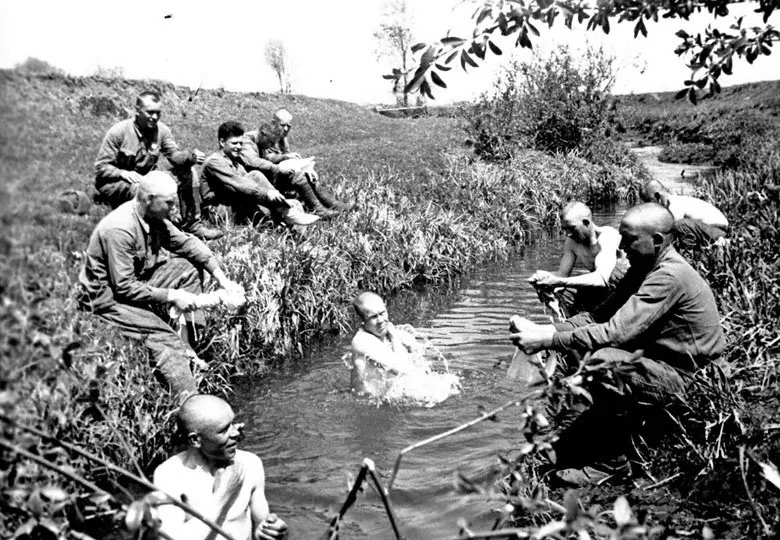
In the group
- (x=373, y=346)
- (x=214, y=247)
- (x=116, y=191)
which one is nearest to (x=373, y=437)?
(x=373, y=346)

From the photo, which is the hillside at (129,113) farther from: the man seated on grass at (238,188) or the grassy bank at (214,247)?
the man seated on grass at (238,188)

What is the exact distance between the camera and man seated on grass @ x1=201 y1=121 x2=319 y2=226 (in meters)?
11.1

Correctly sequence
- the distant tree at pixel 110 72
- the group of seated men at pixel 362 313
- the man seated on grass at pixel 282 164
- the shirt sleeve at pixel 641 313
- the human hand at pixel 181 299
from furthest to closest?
the distant tree at pixel 110 72 < the man seated on grass at pixel 282 164 < the human hand at pixel 181 299 < the shirt sleeve at pixel 641 313 < the group of seated men at pixel 362 313

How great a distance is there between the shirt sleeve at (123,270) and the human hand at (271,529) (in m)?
2.96

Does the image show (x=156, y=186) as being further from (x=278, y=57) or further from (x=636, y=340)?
(x=278, y=57)

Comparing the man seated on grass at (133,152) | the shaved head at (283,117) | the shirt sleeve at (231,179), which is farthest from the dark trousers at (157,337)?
the shaved head at (283,117)

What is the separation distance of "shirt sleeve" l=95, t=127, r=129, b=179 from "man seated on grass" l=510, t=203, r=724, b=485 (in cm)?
578

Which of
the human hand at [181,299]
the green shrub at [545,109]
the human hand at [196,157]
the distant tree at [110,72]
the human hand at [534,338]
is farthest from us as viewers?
the distant tree at [110,72]

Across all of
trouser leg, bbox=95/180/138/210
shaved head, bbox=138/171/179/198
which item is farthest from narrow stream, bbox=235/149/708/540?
trouser leg, bbox=95/180/138/210

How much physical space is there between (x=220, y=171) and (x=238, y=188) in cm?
36

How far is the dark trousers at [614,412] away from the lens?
529cm

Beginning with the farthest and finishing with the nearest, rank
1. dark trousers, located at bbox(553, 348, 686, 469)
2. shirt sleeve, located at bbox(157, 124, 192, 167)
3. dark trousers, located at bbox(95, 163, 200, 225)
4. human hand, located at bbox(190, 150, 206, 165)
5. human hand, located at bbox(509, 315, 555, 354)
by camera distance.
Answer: human hand, located at bbox(190, 150, 206, 165), dark trousers, located at bbox(95, 163, 200, 225), shirt sleeve, located at bbox(157, 124, 192, 167), human hand, located at bbox(509, 315, 555, 354), dark trousers, located at bbox(553, 348, 686, 469)

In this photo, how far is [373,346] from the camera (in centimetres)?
767

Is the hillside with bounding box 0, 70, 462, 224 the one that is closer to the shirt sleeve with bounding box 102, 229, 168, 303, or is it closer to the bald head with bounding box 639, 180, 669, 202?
the shirt sleeve with bounding box 102, 229, 168, 303
